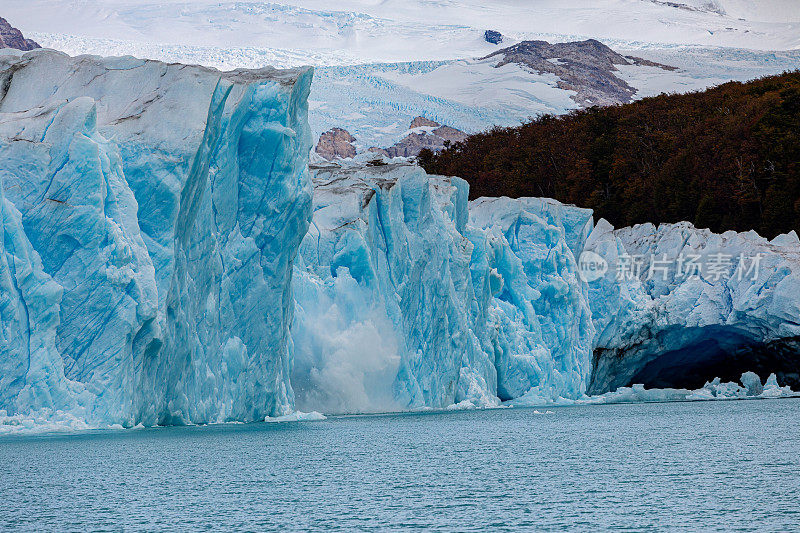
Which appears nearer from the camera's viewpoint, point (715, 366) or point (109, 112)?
point (109, 112)

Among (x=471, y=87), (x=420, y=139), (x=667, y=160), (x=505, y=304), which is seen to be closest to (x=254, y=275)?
(x=505, y=304)

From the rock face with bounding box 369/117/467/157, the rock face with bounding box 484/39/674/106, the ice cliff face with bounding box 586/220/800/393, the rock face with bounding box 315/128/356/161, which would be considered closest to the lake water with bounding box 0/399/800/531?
the ice cliff face with bounding box 586/220/800/393

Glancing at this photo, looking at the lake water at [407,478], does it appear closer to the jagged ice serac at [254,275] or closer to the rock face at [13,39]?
the jagged ice serac at [254,275]

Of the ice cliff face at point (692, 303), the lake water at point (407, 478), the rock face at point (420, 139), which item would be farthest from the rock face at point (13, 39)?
the lake water at point (407, 478)

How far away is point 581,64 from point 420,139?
40.2 metres

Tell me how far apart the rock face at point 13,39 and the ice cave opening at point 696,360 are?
47752 mm

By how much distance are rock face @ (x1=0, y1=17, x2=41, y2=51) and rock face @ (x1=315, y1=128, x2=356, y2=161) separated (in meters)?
20.4

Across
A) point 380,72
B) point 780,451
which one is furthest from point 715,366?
point 380,72

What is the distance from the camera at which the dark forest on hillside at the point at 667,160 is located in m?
41.9

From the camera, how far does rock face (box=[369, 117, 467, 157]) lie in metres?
68.7

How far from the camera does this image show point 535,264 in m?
31.8

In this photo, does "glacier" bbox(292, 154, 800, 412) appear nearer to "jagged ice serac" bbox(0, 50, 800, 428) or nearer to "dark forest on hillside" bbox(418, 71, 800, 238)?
"jagged ice serac" bbox(0, 50, 800, 428)

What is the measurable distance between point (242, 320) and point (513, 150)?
3749 cm

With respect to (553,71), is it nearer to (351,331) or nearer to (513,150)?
(513,150)
